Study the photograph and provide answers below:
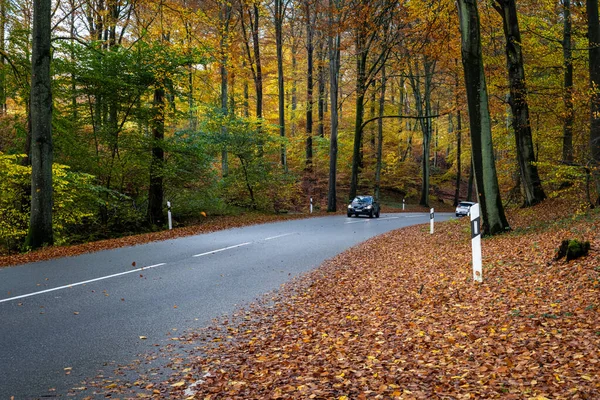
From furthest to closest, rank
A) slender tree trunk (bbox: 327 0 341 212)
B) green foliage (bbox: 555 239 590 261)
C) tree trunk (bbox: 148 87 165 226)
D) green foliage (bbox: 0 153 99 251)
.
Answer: slender tree trunk (bbox: 327 0 341 212), tree trunk (bbox: 148 87 165 226), green foliage (bbox: 0 153 99 251), green foliage (bbox: 555 239 590 261)

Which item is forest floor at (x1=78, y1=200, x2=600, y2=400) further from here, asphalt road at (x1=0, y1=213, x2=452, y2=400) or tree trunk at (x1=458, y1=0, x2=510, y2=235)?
tree trunk at (x1=458, y1=0, x2=510, y2=235)

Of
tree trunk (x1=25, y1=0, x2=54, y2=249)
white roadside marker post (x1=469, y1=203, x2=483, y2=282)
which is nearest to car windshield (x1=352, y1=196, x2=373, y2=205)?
tree trunk (x1=25, y1=0, x2=54, y2=249)

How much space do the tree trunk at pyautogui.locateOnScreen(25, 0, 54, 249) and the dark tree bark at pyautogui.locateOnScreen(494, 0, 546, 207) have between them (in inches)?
584

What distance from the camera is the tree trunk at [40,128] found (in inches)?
520

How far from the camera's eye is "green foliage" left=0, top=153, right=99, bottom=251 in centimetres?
1429

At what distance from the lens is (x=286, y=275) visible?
10.0 meters

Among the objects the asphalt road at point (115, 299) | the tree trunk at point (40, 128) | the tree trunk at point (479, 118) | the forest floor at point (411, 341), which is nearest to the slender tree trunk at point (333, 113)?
the asphalt road at point (115, 299)

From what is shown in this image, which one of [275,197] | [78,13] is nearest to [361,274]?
[275,197]

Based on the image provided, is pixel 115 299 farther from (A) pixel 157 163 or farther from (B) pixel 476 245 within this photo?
(A) pixel 157 163

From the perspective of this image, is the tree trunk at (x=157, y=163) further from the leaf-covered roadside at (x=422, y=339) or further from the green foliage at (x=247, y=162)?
the leaf-covered roadside at (x=422, y=339)

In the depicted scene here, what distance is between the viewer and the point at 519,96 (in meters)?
16.2

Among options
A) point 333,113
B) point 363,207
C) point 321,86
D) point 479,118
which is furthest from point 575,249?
point 321,86

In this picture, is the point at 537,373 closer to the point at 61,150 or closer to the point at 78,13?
the point at 61,150

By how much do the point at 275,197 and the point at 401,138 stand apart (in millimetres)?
22731
